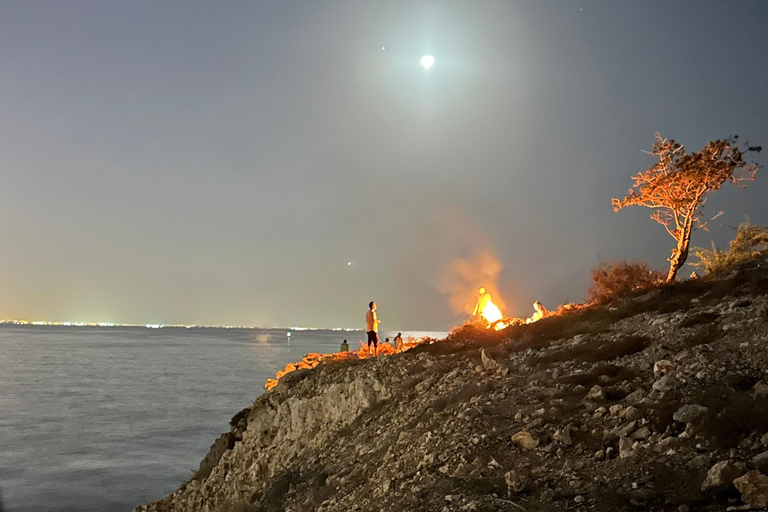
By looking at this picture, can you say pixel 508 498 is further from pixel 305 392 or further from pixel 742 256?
pixel 742 256

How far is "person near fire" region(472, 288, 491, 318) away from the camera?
22.6 metres

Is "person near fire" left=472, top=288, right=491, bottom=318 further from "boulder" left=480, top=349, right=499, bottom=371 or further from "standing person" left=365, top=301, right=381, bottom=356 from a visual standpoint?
"boulder" left=480, top=349, right=499, bottom=371

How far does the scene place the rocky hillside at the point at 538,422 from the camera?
26.3 ft

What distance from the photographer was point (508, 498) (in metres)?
8.45

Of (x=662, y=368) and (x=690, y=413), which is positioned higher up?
(x=662, y=368)

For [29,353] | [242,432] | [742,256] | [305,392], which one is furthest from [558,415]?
[29,353]

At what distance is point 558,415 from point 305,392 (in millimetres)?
8928

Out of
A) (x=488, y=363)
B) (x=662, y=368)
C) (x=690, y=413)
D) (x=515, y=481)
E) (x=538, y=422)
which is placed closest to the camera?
(x=515, y=481)

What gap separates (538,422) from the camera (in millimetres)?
10219

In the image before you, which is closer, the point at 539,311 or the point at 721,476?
the point at 721,476

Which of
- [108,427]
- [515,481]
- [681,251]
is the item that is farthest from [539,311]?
[108,427]

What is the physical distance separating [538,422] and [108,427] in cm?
5372

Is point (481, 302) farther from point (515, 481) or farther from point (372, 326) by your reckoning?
point (515, 481)

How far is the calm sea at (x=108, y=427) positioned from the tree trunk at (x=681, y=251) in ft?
93.5
